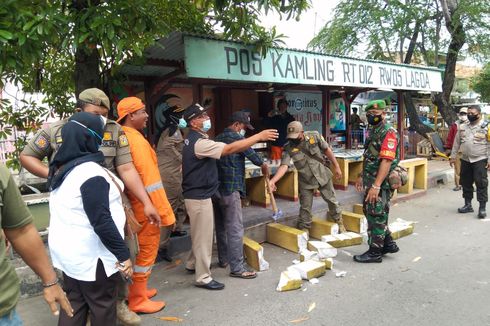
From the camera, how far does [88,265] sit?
2.19 metres

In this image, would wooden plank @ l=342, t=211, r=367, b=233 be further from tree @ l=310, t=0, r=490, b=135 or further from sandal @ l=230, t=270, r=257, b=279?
tree @ l=310, t=0, r=490, b=135

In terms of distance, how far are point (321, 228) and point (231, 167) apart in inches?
75.7

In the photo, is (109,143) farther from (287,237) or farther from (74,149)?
(287,237)

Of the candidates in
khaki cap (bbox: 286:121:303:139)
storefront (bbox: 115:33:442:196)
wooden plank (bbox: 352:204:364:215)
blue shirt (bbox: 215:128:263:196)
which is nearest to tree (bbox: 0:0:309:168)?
storefront (bbox: 115:33:442:196)

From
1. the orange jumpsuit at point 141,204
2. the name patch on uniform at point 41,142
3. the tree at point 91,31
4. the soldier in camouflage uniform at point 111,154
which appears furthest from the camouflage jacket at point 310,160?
the name patch on uniform at point 41,142

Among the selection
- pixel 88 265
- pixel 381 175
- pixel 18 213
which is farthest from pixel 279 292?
pixel 18 213

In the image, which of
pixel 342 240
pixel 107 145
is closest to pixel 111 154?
pixel 107 145

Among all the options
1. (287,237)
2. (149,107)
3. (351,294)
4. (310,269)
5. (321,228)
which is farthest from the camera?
(149,107)

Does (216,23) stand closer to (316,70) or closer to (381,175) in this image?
(316,70)

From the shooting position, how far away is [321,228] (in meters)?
5.22

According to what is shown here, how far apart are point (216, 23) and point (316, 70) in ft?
5.68

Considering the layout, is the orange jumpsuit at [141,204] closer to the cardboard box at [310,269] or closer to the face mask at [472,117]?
the cardboard box at [310,269]

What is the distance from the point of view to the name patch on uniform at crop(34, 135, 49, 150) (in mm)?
3074

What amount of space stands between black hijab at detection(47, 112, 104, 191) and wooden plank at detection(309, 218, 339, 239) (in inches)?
142
